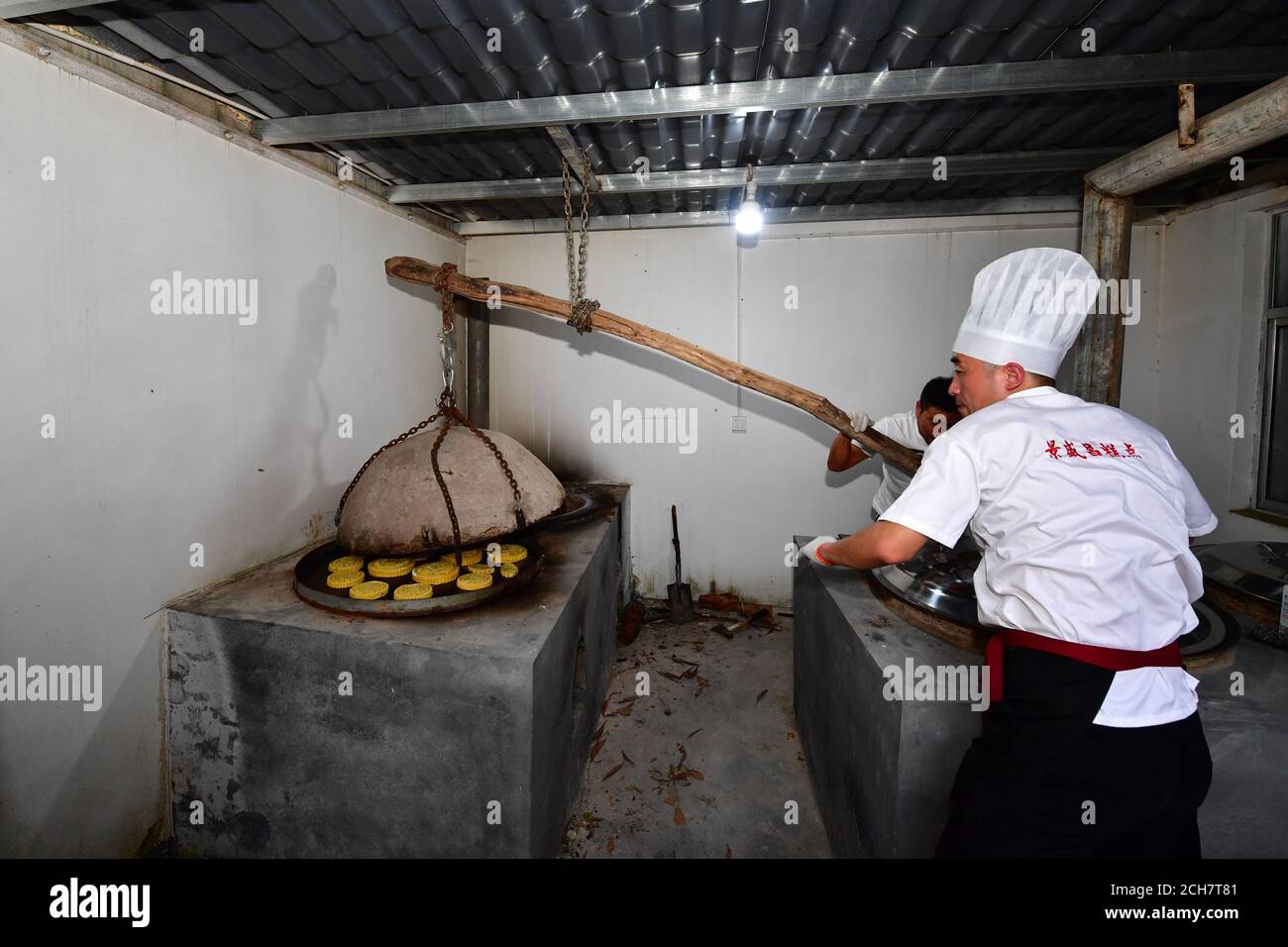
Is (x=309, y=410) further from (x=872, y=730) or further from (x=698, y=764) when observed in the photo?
(x=872, y=730)

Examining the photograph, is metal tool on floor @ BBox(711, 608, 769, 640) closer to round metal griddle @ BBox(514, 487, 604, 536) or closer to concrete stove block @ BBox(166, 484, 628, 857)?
round metal griddle @ BBox(514, 487, 604, 536)

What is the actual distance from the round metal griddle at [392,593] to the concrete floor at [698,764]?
1.49 metres

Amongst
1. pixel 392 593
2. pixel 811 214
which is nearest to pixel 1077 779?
pixel 392 593

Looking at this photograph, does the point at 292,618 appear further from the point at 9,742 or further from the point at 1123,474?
the point at 1123,474

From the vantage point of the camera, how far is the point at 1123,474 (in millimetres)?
1550

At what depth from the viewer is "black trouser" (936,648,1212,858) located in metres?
1.49

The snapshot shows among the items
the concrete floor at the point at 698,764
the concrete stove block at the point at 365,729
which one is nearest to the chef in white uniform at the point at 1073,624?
the concrete stove block at the point at 365,729

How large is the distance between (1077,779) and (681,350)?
3.13m

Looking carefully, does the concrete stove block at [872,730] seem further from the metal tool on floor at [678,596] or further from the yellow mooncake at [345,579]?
the yellow mooncake at [345,579]

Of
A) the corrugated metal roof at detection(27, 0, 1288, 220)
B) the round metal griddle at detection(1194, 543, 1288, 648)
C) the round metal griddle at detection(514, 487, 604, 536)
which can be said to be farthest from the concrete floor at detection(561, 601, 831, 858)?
the corrugated metal roof at detection(27, 0, 1288, 220)

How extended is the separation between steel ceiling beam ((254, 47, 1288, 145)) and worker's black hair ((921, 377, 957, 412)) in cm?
163

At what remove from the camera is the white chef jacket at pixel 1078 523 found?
1.51 m

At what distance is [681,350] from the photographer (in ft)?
12.8
